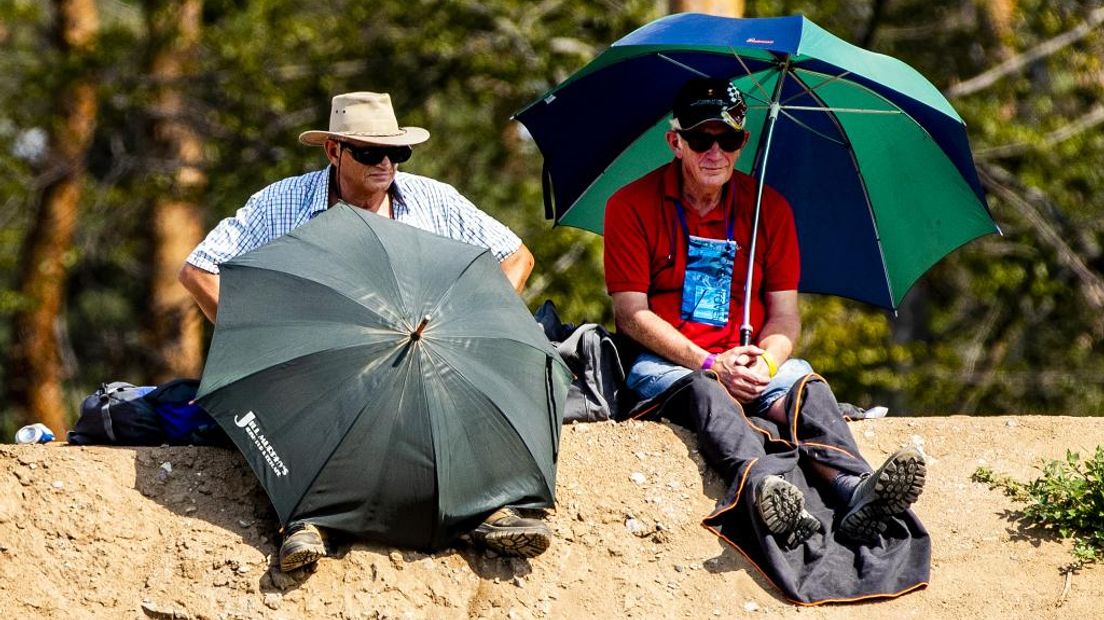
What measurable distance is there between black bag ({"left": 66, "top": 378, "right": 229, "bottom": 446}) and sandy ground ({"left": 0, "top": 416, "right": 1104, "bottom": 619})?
0.11 m

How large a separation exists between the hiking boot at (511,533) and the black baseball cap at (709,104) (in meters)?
1.72

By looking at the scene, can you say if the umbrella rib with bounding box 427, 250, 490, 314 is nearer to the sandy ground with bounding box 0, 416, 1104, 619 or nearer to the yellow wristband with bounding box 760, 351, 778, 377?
the sandy ground with bounding box 0, 416, 1104, 619

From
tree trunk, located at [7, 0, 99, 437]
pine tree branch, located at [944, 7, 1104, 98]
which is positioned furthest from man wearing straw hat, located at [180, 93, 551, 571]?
tree trunk, located at [7, 0, 99, 437]

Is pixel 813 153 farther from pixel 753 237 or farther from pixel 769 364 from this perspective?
pixel 769 364

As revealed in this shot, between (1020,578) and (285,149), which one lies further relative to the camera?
(285,149)

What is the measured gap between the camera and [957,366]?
1541 centimetres

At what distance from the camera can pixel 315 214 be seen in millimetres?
6078

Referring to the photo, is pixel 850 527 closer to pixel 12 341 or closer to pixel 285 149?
pixel 285 149

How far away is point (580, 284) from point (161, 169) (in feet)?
15.6

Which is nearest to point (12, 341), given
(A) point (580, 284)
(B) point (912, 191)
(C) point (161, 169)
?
(C) point (161, 169)

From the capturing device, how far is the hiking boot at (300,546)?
16.9 ft

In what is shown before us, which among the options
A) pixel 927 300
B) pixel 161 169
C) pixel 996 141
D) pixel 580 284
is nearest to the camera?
pixel 580 284

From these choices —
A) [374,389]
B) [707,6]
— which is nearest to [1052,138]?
[707,6]

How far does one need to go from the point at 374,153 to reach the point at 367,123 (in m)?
0.15
